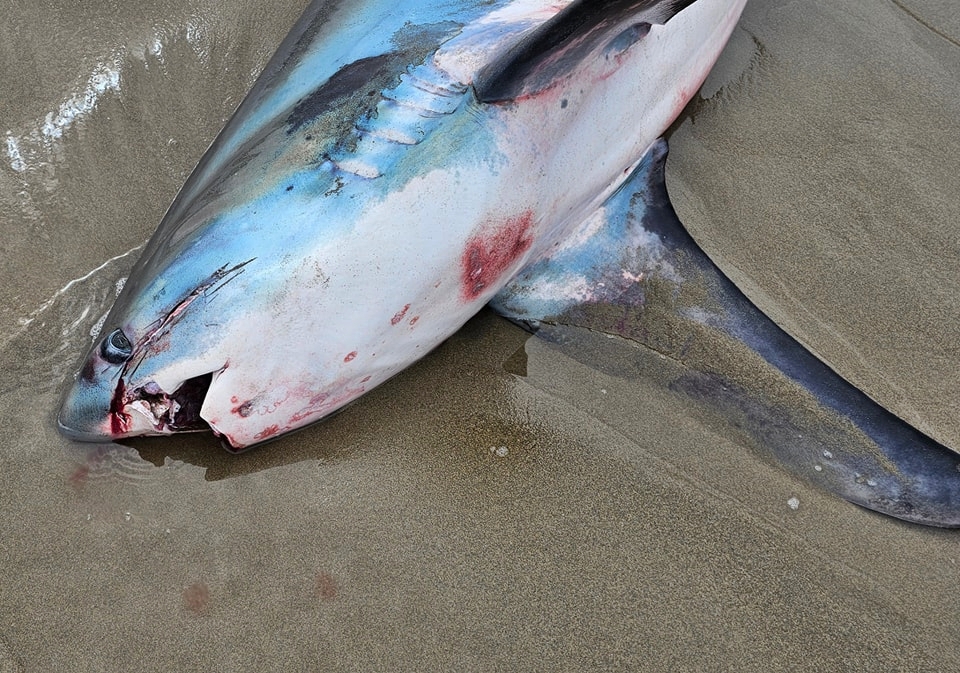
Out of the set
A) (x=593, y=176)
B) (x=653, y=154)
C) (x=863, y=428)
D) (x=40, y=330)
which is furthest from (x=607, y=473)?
(x=40, y=330)

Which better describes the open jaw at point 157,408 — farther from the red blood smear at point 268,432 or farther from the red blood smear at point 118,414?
the red blood smear at point 268,432

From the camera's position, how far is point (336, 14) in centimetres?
214

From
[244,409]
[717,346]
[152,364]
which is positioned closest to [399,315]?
[244,409]

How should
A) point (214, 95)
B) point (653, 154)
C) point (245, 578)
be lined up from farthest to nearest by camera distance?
point (214, 95), point (653, 154), point (245, 578)

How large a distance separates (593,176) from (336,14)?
83cm

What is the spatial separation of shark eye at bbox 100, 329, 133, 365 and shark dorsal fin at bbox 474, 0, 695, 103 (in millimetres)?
977

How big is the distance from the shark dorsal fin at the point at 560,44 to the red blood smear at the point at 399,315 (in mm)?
514

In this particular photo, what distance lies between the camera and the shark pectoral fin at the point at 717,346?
6.26 ft

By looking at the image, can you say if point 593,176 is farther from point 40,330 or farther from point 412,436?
point 40,330

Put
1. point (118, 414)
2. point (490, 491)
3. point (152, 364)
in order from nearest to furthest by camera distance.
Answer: point (152, 364), point (118, 414), point (490, 491)

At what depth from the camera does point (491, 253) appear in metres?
1.93

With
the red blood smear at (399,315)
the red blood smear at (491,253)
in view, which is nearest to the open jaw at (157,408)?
the red blood smear at (399,315)

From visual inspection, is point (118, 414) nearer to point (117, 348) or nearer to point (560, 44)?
point (117, 348)

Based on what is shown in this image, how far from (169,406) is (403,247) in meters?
0.65
